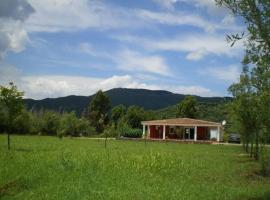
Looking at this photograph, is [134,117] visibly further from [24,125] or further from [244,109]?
[244,109]

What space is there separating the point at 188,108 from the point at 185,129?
19886mm

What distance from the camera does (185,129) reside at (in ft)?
269

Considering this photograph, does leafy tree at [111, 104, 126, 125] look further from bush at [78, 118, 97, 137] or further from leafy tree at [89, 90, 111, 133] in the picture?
bush at [78, 118, 97, 137]

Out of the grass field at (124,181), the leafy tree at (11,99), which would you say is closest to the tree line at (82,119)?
the leafy tree at (11,99)

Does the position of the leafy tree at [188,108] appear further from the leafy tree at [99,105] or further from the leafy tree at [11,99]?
the leafy tree at [11,99]

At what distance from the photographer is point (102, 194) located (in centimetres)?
1505

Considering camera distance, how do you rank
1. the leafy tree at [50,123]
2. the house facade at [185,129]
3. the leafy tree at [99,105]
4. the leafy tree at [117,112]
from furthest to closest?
the leafy tree at [117,112] < the leafy tree at [99,105] < the leafy tree at [50,123] < the house facade at [185,129]

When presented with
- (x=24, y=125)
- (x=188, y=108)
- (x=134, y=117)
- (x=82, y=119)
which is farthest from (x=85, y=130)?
(x=188, y=108)

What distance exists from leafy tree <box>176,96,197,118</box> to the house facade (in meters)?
16.9

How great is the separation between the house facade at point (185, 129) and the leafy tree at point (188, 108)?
55.3ft

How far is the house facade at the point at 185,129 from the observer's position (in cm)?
7956

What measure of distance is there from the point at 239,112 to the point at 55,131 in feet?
186

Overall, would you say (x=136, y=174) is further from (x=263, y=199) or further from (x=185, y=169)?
(x=263, y=199)

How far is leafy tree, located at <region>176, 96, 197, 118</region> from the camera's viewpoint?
101 metres
